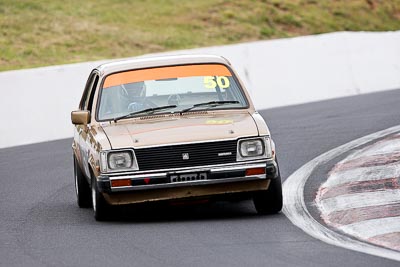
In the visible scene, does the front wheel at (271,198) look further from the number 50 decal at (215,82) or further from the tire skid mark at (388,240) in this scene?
the tire skid mark at (388,240)

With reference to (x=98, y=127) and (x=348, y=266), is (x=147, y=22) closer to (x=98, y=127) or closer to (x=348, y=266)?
(x=98, y=127)

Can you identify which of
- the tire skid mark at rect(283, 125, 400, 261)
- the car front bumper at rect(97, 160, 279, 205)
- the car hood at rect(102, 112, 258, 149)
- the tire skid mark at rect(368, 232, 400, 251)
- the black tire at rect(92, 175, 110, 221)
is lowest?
the tire skid mark at rect(283, 125, 400, 261)

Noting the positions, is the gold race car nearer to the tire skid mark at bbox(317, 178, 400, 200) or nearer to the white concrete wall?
the tire skid mark at bbox(317, 178, 400, 200)

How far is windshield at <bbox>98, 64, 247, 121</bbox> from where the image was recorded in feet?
39.8

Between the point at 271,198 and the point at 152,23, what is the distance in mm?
27355

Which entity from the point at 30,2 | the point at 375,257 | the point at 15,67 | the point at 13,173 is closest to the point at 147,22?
the point at 30,2

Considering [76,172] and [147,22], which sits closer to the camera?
[76,172]

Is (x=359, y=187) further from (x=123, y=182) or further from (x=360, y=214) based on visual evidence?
(x=123, y=182)

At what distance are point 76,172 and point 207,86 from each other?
192 cm

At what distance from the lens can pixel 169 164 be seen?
11.0 m

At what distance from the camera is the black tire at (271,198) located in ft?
36.9

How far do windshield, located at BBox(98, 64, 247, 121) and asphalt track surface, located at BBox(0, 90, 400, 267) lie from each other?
102 cm

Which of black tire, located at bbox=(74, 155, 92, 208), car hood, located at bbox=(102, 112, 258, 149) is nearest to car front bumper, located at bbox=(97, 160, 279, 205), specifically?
car hood, located at bbox=(102, 112, 258, 149)

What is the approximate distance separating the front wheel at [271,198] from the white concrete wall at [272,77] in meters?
10.4
